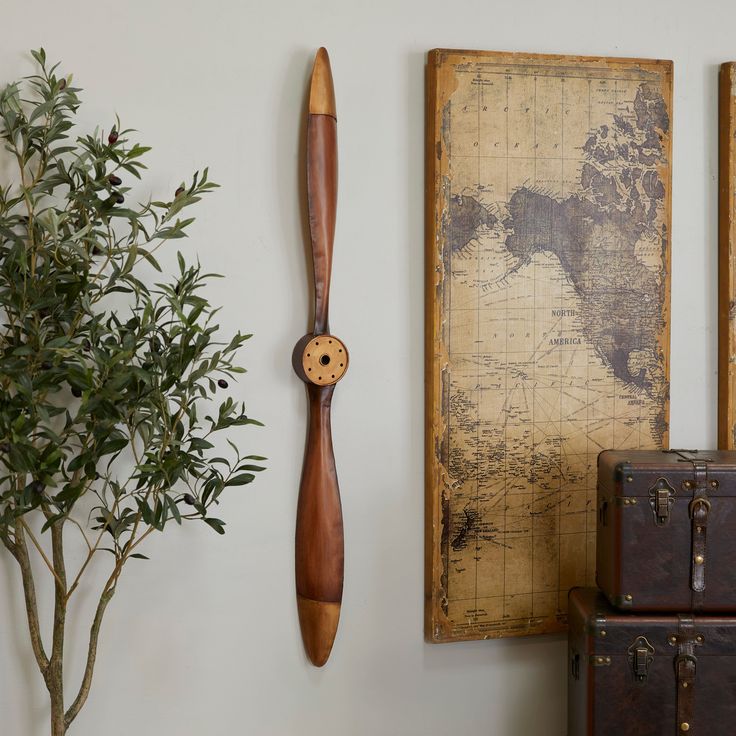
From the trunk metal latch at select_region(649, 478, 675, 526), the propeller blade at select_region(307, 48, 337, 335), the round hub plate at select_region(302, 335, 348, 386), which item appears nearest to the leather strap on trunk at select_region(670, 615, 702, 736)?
the trunk metal latch at select_region(649, 478, 675, 526)

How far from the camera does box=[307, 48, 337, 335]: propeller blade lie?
2443mm

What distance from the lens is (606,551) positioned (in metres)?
2.39

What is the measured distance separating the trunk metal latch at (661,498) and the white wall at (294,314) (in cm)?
69

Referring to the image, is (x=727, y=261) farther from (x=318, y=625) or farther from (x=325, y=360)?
(x=318, y=625)

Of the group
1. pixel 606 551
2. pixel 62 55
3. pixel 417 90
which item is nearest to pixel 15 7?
pixel 62 55

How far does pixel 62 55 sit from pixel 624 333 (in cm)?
182

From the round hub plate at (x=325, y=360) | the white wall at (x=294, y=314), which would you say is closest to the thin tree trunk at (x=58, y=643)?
the white wall at (x=294, y=314)

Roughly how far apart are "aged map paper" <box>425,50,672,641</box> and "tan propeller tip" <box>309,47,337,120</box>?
32 centimetres

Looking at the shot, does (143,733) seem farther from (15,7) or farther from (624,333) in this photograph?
(15,7)

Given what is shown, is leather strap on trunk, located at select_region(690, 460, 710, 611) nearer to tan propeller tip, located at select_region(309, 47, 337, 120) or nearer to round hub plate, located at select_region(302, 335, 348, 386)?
round hub plate, located at select_region(302, 335, 348, 386)

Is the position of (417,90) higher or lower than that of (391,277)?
higher

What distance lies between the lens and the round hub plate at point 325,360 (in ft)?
8.07

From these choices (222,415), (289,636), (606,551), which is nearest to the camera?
(222,415)

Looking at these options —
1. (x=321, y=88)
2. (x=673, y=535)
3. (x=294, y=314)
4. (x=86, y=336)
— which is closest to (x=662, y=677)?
(x=673, y=535)
